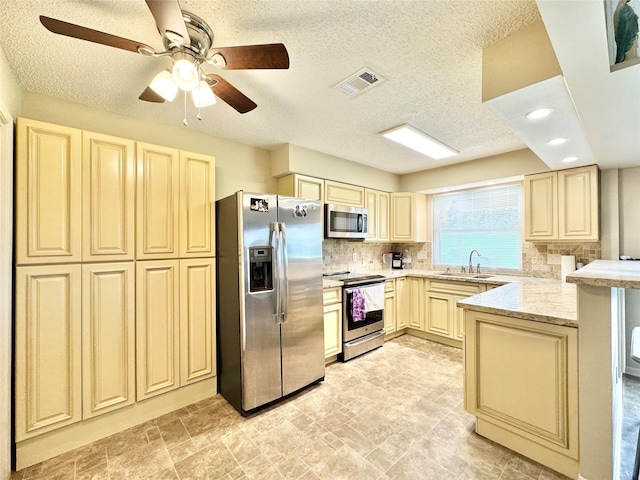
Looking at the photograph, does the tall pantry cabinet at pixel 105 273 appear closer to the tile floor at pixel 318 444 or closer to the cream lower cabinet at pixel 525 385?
the tile floor at pixel 318 444

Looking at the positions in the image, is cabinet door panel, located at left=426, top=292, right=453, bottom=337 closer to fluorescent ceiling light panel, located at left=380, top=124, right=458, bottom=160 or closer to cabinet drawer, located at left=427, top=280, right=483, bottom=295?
cabinet drawer, located at left=427, top=280, right=483, bottom=295

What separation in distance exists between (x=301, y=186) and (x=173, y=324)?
1.87 m

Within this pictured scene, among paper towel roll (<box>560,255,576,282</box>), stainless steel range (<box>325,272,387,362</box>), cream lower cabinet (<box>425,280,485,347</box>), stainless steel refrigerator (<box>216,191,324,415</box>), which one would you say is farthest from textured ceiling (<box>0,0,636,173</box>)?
cream lower cabinet (<box>425,280,485,347</box>)

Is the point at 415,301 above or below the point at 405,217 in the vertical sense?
below

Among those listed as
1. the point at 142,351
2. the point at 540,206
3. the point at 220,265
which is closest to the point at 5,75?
the point at 220,265

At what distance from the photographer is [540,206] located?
3.04 meters

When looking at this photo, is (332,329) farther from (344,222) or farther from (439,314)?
(439,314)

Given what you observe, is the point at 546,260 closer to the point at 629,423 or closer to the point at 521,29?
the point at 629,423

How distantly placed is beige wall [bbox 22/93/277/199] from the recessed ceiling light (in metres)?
2.44

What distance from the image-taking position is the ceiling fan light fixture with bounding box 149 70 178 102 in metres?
1.41

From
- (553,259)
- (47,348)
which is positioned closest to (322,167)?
(47,348)

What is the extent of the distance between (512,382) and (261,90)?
253 centimetres

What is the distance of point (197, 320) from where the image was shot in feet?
7.70

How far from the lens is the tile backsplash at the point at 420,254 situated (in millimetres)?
3065
